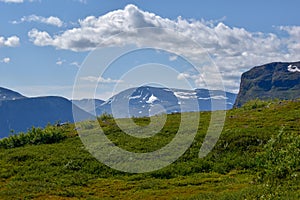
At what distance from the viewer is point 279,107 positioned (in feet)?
190

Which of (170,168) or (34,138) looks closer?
(170,168)

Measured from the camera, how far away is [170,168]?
34188mm

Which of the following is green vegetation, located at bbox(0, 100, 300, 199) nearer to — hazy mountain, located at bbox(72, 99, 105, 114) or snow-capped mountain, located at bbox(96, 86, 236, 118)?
snow-capped mountain, located at bbox(96, 86, 236, 118)

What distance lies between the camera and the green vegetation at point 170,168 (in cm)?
2575

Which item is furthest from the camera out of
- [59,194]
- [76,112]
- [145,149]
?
[145,149]

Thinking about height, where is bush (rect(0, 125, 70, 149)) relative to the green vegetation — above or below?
above

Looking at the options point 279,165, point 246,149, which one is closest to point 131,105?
point 246,149

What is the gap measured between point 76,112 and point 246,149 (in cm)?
1603

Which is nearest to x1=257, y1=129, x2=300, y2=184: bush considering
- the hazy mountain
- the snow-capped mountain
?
the snow-capped mountain

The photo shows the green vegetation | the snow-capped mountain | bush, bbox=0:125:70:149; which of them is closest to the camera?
the green vegetation

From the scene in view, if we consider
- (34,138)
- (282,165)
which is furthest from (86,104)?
(34,138)

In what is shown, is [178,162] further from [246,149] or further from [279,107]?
[279,107]

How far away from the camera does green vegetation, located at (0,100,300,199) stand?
25750 mm

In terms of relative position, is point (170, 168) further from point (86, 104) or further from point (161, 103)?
point (161, 103)
